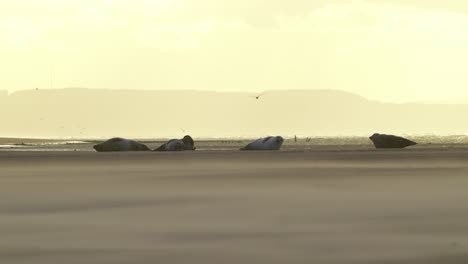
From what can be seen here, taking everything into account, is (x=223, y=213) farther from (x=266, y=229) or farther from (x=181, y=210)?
(x=266, y=229)

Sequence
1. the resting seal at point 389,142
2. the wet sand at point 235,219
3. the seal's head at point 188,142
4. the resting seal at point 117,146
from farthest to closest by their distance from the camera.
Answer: the resting seal at point 389,142 < the seal's head at point 188,142 < the resting seal at point 117,146 < the wet sand at point 235,219

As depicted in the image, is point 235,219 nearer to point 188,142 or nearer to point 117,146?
point 117,146

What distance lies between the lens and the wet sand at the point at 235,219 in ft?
55.9

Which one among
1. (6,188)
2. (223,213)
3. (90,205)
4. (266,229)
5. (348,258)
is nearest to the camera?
(348,258)

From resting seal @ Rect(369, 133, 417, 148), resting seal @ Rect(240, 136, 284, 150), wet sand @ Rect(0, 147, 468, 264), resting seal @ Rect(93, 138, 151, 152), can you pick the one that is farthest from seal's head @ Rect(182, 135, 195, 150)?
wet sand @ Rect(0, 147, 468, 264)

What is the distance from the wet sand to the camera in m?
17.0

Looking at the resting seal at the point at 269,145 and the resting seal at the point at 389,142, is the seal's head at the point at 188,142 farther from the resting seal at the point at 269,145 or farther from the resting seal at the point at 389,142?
the resting seal at the point at 389,142

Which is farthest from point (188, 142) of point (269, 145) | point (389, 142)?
point (389, 142)

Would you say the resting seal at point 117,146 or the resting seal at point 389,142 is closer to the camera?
the resting seal at point 117,146

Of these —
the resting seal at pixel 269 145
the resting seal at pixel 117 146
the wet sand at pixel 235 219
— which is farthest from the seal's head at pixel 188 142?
the wet sand at pixel 235 219

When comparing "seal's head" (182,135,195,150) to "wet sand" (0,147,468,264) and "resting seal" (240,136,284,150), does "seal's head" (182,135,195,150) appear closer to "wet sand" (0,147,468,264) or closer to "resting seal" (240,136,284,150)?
"resting seal" (240,136,284,150)

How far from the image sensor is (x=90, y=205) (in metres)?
27.0

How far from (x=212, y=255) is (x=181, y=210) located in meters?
8.54

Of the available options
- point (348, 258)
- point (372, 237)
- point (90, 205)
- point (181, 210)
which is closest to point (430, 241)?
point (372, 237)
